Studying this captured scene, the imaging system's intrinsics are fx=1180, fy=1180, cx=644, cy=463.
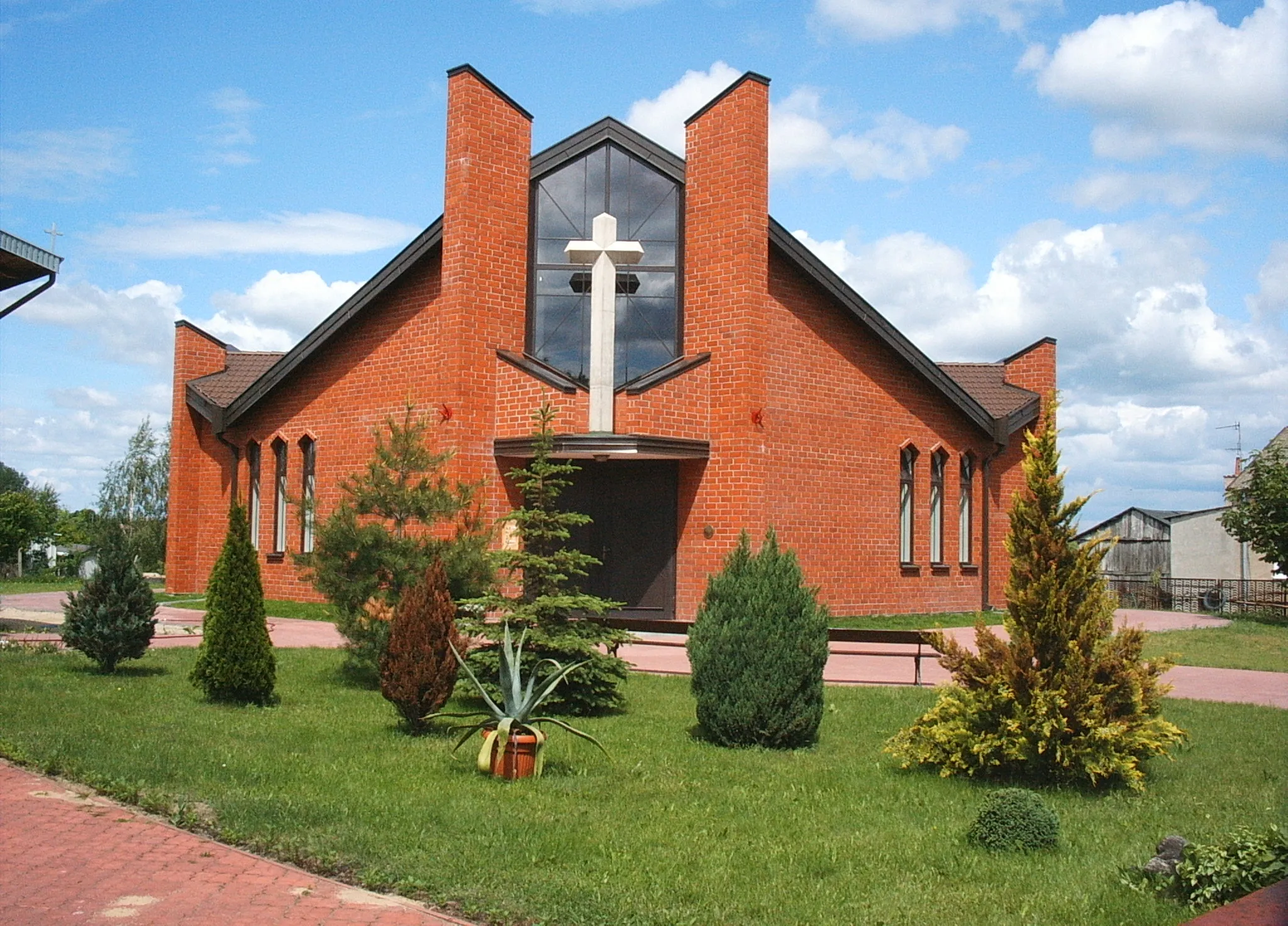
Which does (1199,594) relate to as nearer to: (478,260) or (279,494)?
(478,260)

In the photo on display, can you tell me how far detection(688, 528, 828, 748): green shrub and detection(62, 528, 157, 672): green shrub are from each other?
21.2 feet

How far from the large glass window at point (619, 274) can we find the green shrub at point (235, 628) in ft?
31.0

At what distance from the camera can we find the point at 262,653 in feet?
35.7

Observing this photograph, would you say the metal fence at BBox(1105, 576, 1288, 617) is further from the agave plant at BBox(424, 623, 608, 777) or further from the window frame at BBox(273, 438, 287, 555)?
the agave plant at BBox(424, 623, 608, 777)

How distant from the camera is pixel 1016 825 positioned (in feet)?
21.7

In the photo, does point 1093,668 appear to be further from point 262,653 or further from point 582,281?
point 582,281

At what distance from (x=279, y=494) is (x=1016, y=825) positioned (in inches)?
771

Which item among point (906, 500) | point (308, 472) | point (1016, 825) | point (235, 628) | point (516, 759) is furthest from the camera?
point (308, 472)

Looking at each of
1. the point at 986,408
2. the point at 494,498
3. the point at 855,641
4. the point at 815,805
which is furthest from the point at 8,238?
the point at 986,408

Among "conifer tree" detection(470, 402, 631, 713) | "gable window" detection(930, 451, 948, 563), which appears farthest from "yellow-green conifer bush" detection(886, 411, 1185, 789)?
"gable window" detection(930, 451, 948, 563)

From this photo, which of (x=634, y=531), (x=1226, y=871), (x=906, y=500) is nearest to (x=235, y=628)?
(x=1226, y=871)

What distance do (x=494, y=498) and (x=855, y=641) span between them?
297 inches

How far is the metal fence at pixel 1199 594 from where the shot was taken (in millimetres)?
33312

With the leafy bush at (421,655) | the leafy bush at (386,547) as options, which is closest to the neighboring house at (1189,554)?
the leafy bush at (386,547)
